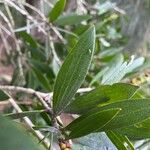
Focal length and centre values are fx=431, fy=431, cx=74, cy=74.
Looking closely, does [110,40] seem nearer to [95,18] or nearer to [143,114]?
[95,18]

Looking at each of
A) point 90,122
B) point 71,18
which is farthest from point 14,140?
point 71,18

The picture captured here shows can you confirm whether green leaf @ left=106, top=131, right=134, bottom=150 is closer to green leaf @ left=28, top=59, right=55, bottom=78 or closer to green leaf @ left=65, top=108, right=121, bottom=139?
green leaf @ left=65, top=108, right=121, bottom=139

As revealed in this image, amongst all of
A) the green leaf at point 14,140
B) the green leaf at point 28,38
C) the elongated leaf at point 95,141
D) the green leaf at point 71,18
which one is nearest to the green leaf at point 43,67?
the green leaf at point 28,38

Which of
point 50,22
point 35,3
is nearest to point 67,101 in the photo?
point 50,22

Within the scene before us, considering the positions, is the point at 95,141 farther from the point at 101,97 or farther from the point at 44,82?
the point at 44,82

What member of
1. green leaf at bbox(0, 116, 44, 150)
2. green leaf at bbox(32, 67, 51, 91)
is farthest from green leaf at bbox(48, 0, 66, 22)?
green leaf at bbox(0, 116, 44, 150)

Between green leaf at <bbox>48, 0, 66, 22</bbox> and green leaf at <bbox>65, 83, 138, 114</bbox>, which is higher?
green leaf at <bbox>48, 0, 66, 22</bbox>
